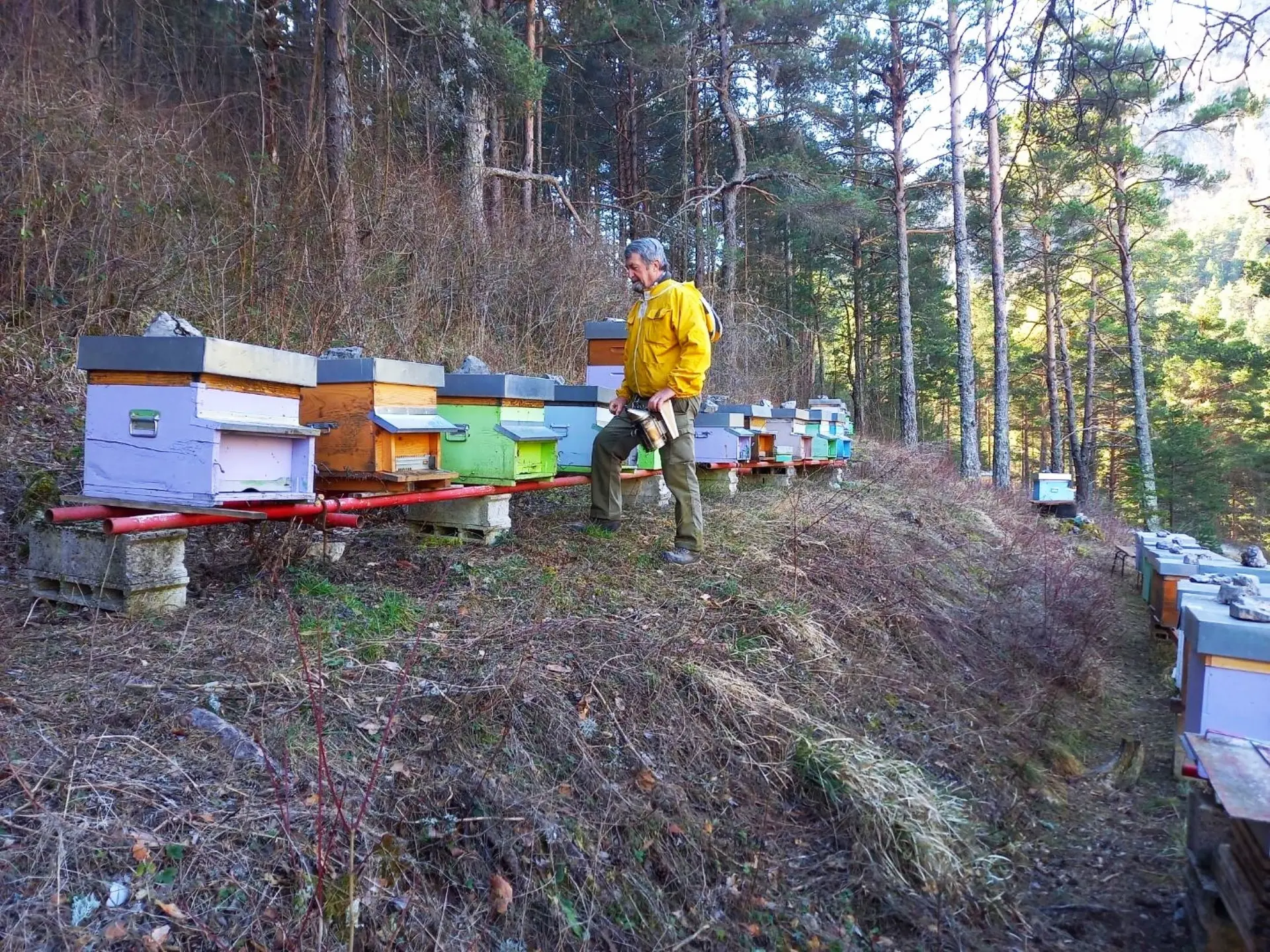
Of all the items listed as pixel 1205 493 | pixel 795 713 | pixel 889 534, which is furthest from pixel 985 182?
pixel 795 713

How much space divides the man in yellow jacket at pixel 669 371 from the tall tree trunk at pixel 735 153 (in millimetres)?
10747

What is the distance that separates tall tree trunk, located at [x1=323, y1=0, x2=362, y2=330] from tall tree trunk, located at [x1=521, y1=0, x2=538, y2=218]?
383cm

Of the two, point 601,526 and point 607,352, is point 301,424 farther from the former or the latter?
point 607,352

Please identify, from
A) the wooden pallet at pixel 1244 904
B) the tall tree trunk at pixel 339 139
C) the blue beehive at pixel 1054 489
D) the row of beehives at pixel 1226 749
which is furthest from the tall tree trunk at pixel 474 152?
the blue beehive at pixel 1054 489

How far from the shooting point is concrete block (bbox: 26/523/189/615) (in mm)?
3307

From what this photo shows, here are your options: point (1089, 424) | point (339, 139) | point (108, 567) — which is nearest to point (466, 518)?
point (108, 567)

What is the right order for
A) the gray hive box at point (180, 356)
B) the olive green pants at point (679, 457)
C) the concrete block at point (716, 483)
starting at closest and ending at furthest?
the gray hive box at point (180, 356), the olive green pants at point (679, 457), the concrete block at point (716, 483)

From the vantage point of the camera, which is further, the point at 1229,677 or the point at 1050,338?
the point at 1050,338

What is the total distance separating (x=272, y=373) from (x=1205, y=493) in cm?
2739

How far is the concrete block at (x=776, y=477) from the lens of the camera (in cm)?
928

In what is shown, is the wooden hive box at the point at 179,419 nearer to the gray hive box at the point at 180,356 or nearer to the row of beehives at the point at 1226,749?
the gray hive box at the point at 180,356

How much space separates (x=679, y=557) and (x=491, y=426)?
1488 millimetres

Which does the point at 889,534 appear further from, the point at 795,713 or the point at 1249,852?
the point at 1249,852

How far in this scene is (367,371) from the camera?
157 inches
